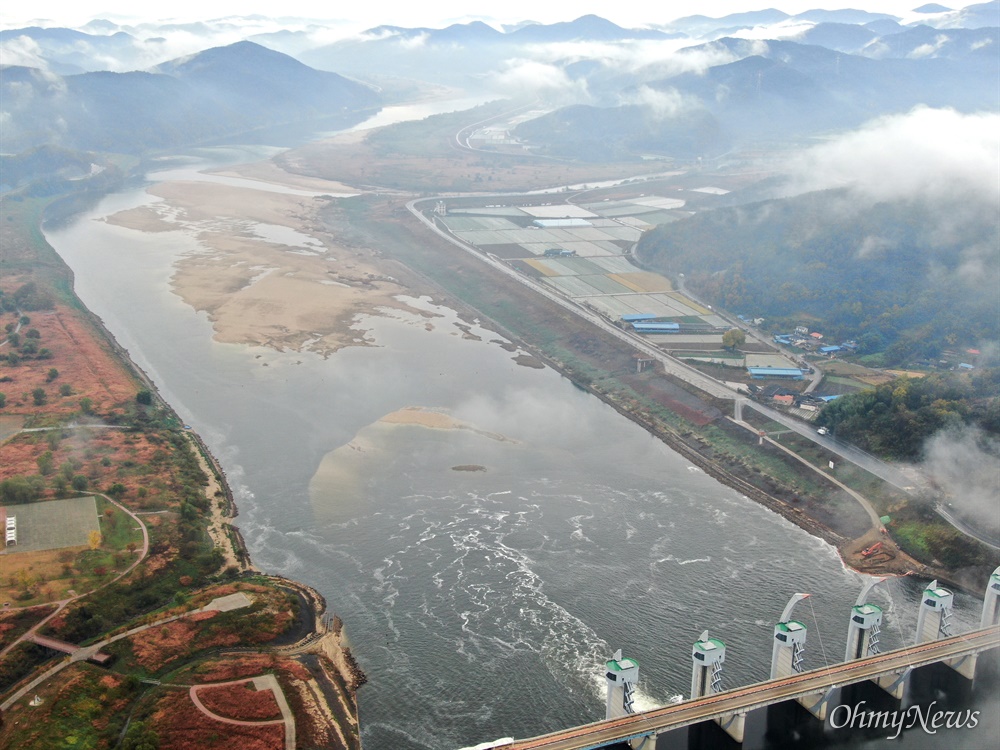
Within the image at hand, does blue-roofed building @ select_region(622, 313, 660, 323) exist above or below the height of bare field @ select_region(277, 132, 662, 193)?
below

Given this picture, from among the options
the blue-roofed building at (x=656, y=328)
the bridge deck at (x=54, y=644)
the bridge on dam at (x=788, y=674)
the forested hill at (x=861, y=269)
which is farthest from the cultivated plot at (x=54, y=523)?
the forested hill at (x=861, y=269)

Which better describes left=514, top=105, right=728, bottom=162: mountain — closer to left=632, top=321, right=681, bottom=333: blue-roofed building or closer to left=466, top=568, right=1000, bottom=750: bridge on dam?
left=632, top=321, right=681, bottom=333: blue-roofed building

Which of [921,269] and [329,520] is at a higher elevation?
[921,269]


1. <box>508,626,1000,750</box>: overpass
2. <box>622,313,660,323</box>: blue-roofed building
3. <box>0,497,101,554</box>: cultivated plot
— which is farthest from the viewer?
<box>622,313,660,323</box>: blue-roofed building

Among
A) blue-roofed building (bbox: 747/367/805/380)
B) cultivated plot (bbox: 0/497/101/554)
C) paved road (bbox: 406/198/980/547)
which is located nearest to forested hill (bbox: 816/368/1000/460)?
paved road (bbox: 406/198/980/547)

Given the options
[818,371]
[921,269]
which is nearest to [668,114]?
[921,269]

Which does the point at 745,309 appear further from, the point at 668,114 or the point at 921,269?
the point at 668,114

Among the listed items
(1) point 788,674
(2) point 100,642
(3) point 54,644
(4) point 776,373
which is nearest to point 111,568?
(2) point 100,642
